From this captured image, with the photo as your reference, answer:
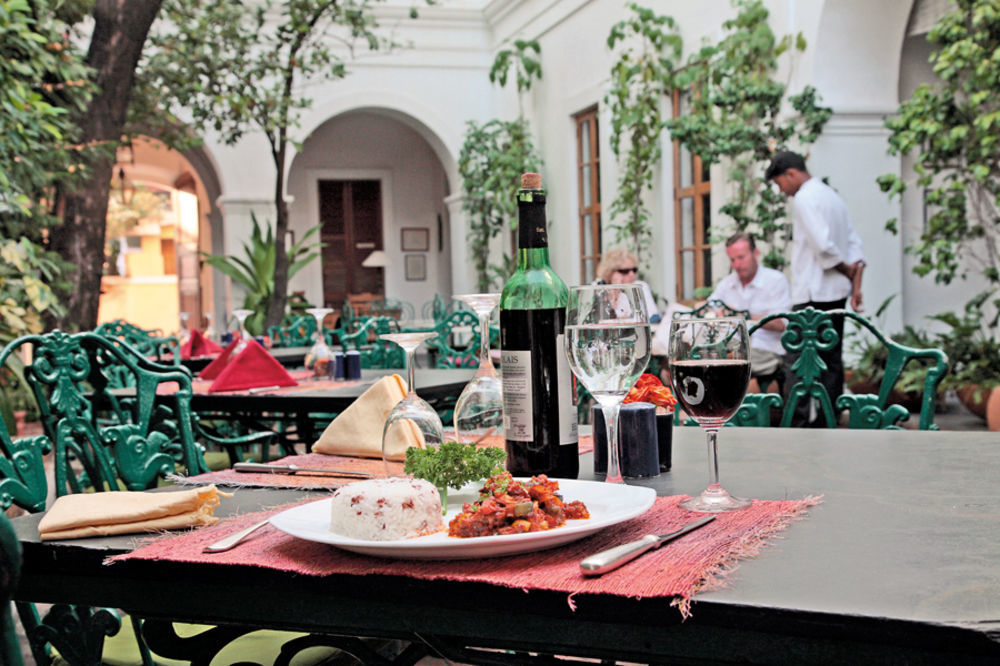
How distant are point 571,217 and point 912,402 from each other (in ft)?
16.2

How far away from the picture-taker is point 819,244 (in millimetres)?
5102

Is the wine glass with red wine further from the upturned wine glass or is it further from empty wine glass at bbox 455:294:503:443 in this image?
empty wine glass at bbox 455:294:503:443

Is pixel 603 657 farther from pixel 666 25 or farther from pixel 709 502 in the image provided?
pixel 666 25

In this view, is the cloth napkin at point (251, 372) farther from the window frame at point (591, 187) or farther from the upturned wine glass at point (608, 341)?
the window frame at point (591, 187)

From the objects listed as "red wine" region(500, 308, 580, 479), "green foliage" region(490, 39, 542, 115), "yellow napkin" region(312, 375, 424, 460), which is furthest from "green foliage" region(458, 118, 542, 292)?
"red wine" region(500, 308, 580, 479)

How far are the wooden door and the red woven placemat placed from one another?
1385 cm

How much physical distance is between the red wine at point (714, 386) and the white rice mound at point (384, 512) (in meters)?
0.29

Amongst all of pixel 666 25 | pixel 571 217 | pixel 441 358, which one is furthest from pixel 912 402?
pixel 571 217

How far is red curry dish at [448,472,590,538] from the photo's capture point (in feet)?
2.88

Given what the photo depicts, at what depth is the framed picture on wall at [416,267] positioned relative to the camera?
14812 mm

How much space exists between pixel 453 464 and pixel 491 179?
400 inches

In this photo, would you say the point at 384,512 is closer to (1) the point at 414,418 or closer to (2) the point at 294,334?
(1) the point at 414,418

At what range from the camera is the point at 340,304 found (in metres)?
14.8

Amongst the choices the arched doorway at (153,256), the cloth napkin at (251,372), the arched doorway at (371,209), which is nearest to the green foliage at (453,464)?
the cloth napkin at (251,372)
